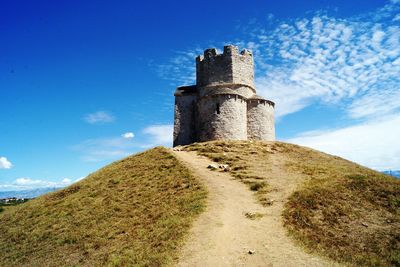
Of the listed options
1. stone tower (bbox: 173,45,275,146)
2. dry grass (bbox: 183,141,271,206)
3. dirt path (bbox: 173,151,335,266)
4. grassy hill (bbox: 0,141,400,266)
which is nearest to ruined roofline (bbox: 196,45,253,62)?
stone tower (bbox: 173,45,275,146)

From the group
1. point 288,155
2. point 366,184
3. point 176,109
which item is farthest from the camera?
point 176,109

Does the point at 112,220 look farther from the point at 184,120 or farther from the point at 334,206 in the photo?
the point at 184,120

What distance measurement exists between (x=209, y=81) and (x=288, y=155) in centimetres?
1421

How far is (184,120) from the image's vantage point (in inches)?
1656

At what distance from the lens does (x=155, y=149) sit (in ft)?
110

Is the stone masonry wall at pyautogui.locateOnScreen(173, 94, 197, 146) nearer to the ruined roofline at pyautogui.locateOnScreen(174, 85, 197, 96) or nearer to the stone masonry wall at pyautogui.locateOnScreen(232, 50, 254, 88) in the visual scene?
the ruined roofline at pyautogui.locateOnScreen(174, 85, 197, 96)

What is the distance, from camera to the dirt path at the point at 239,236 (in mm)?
12477

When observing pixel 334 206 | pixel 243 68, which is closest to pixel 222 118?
pixel 243 68

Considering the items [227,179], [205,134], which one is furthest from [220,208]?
[205,134]

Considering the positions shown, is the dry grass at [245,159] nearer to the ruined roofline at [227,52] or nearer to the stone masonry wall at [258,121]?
the stone masonry wall at [258,121]

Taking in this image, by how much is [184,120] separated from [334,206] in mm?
26832

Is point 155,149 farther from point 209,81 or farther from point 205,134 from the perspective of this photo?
point 209,81

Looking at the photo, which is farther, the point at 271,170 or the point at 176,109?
the point at 176,109

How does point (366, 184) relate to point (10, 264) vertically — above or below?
above
